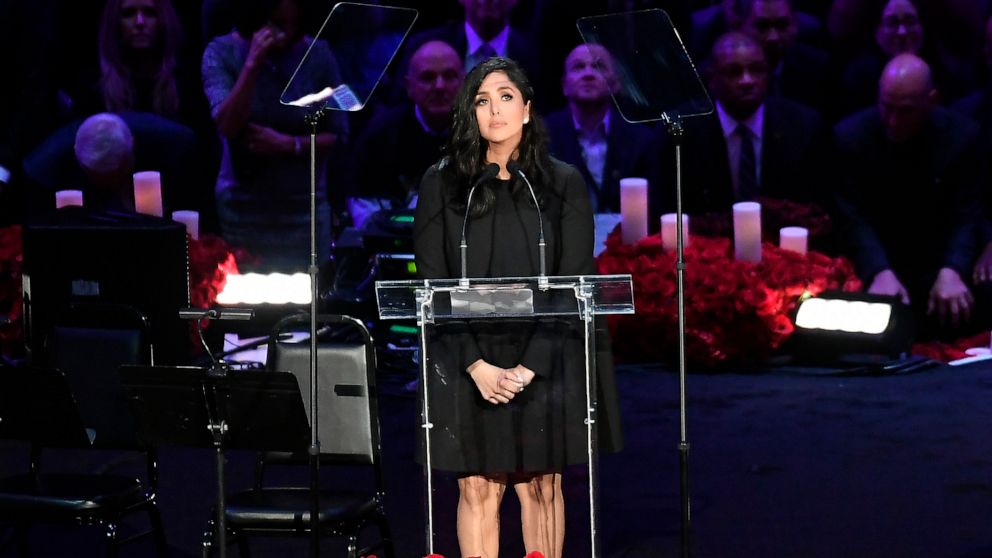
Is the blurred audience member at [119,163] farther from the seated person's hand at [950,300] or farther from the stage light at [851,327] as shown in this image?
the seated person's hand at [950,300]

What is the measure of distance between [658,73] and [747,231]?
384 centimetres

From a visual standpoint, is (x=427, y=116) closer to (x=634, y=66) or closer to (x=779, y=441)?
(x=779, y=441)

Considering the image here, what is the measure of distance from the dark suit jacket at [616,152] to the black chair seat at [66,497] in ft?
14.2

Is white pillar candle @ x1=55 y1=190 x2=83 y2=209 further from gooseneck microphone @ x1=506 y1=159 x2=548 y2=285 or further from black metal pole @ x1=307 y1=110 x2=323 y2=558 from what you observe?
gooseneck microphone @ x1=506 y1=159 x2=548 y2=285

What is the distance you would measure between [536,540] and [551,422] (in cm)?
37

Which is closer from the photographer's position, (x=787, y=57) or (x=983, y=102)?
(x=983, y=102)

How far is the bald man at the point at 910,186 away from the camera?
816 cm

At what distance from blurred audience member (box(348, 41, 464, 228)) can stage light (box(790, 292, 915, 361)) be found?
217 cm

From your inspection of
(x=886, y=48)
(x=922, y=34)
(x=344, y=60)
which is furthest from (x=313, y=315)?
(x=922, y=34)

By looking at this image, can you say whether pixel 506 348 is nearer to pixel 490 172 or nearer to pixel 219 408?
pixel 490 172

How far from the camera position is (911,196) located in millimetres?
8258

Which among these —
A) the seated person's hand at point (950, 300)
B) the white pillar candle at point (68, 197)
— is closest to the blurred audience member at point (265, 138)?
the white pillar candle at point (68, 197)

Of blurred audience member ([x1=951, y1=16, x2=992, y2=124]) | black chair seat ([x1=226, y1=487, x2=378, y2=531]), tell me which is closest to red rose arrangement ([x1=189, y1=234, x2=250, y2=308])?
black chair seat ([x1=226, y1=487, x2=378, y2=531])

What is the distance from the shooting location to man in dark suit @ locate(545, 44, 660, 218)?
8.34 m
